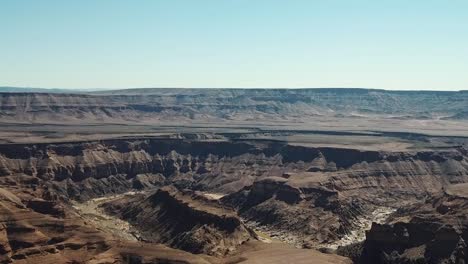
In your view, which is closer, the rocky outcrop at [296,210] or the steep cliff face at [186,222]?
the steep cliff face at [186,222]

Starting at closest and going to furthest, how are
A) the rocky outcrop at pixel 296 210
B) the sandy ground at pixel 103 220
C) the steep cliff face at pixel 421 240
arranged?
the steep cliff face at pixel 421 240
the sandy ground at pixel 103 220
the rocky outcrop at pixel 296 210

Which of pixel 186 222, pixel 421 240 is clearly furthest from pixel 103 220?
pixel 421 240

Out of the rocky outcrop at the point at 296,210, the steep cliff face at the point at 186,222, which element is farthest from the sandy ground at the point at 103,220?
the rocky outcrop at the point at 296,210

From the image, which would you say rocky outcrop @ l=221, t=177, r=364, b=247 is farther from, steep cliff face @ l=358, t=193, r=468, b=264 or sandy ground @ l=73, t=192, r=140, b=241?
sandy ground @ l=73, t=192, r=140, b=241

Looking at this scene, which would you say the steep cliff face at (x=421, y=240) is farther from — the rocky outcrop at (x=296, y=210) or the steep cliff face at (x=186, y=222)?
the steep cliff face at (x=186, y=222)

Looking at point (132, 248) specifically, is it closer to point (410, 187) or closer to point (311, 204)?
point (311, 204)

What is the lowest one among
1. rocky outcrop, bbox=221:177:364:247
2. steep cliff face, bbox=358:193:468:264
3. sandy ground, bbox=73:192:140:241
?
sandy ground, bbox=73:192:140:241

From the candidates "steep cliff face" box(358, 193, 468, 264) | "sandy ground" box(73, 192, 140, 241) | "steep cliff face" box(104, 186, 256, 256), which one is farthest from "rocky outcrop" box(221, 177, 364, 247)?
"sandy ground" box(73, 192, 140, 241)

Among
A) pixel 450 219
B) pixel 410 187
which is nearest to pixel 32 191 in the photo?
pixel 450 219

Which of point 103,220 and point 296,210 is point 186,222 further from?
point 296,210

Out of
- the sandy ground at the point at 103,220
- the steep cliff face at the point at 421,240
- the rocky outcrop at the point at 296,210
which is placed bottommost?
the sandy ground at the point at 103,220
